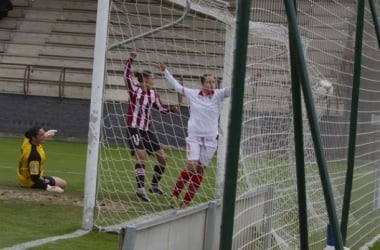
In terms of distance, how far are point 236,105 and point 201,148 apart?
7139 millimetres

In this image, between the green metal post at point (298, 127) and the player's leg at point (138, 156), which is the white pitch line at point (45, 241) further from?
the green metal post at point (298, 127)

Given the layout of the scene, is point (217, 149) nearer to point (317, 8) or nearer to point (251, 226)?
point (317, 8)

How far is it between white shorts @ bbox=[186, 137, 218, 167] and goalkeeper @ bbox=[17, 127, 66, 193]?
6.81ft

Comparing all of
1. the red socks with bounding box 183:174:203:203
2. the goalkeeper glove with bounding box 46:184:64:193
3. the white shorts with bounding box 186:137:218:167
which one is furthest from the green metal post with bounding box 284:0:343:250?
the goalkeeper glove with bounding box 46:184:64:193

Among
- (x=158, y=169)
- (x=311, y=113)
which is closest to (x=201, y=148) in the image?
(x=158, y=169)

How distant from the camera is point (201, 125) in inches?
448


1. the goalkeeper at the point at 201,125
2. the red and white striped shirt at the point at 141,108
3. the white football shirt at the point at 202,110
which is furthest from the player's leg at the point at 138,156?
the white football shirt at the point at 202,110

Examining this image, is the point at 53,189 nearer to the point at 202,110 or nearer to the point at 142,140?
the point at 142,140

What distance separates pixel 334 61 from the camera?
7.46 metres

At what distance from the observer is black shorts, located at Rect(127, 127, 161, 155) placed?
12.0m

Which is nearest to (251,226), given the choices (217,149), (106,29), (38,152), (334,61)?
(334,61)

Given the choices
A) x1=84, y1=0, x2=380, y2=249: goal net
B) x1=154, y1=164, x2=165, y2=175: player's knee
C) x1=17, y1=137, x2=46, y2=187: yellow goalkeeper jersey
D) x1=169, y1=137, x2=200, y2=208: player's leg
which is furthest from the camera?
x1=154, y1=164, x2=165, y2=175: player's knee

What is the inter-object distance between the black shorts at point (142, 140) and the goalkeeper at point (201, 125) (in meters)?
0.90

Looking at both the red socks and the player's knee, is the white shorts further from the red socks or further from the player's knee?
the player's knee
